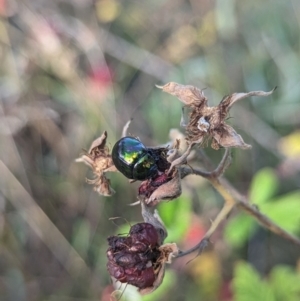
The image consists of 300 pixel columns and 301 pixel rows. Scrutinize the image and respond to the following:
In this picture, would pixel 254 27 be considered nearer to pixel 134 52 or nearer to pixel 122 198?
pixel 134 52

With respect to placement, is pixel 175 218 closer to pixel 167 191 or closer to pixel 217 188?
pixel 217 188

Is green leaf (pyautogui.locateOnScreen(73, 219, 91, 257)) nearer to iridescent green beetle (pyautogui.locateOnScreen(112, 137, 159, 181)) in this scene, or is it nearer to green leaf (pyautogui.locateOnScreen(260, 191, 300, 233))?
green leaf (pyautogui.locateOnScreen(260, 191, 300, 233))

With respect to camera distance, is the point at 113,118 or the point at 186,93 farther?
the point at 113,118

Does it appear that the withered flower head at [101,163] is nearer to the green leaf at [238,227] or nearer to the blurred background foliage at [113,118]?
the green leaf at [238,227]

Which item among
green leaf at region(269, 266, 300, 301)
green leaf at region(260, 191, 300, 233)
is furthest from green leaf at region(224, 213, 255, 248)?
green leaf at region(269, 266, 300, 301)

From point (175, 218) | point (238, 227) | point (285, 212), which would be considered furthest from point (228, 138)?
point (238, 227)

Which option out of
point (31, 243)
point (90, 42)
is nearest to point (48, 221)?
point (31, 243)

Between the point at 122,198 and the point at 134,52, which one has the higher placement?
the point at 134,52
